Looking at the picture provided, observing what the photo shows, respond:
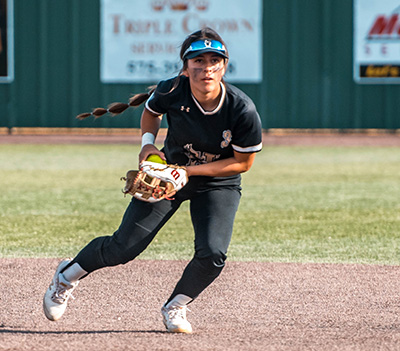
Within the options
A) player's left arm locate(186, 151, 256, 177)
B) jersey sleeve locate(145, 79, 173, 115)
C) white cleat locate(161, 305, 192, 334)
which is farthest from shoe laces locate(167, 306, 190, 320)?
jersey sleeve locate(145, 79, 173, 115)

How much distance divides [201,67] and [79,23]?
18.4 metres

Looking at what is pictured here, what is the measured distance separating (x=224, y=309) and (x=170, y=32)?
17.1 metres

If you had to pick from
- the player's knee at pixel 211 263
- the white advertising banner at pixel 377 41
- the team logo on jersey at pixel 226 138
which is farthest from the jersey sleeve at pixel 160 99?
the white advertising banner at pixel 377 41

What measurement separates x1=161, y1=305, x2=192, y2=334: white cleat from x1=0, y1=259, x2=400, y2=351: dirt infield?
54 millimetres

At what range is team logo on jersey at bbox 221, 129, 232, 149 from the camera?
4.34 m

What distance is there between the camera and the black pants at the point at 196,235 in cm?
430

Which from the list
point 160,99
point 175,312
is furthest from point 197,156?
point 175,312

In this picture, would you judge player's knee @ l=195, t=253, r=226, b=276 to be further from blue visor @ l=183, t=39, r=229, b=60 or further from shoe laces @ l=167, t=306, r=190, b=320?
blue visor @ l=183, t=39, r=229, b=60

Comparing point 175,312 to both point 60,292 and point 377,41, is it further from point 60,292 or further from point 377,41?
point 377,41

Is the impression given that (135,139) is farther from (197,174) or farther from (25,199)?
(197,174)

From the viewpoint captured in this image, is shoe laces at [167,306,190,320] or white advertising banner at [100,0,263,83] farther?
white advertising banner at [100,0,263,83]

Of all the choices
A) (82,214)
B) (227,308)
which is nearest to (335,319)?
(227,308)

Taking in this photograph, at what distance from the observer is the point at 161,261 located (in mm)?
6520

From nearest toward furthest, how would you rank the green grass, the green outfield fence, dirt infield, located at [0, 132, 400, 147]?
1. the green grass
2. dirt infield, located at [0, 132, 400, 147]
3. the green outfield fence
